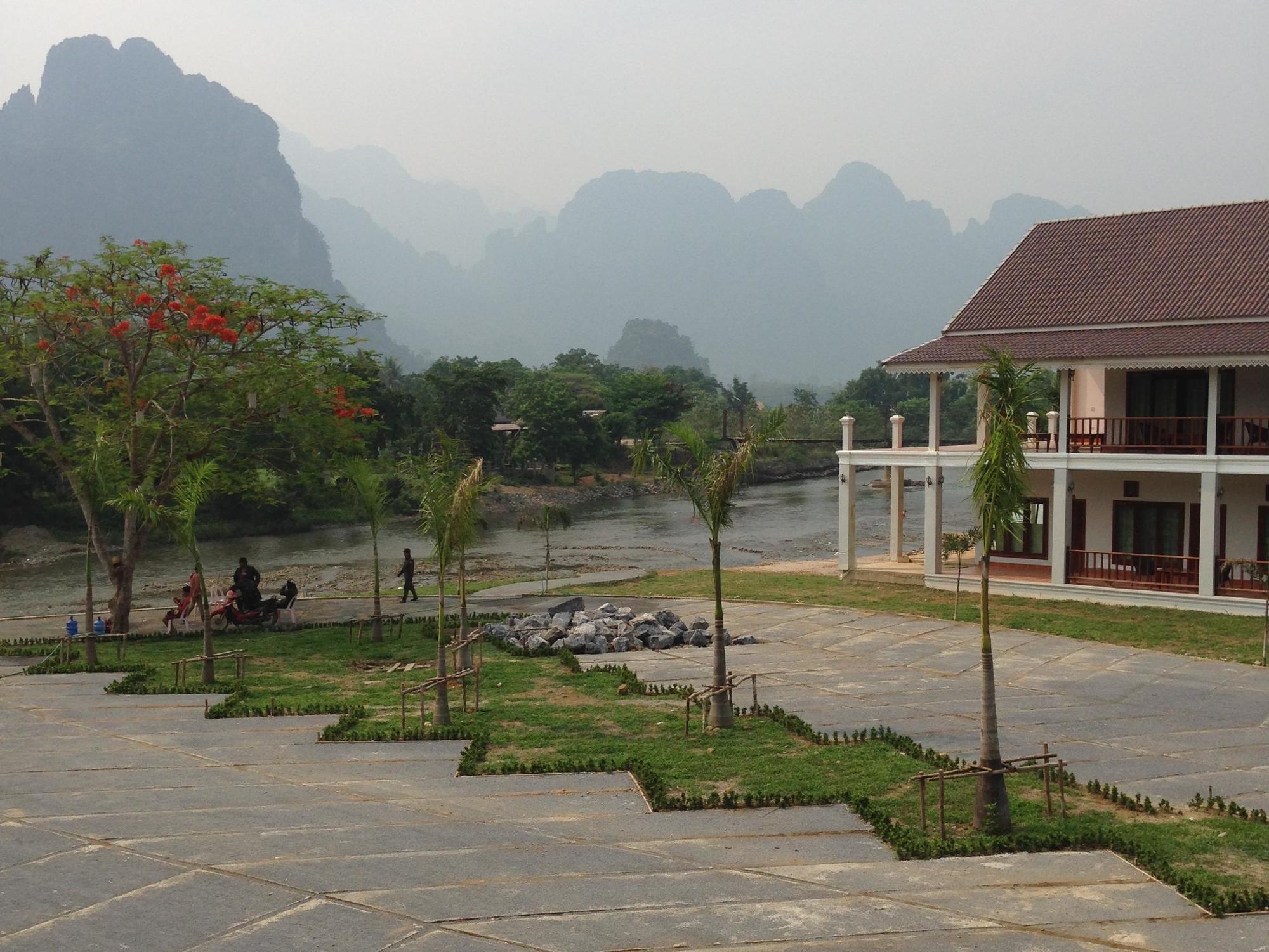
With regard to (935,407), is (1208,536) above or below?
below

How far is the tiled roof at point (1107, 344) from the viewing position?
19797 mm

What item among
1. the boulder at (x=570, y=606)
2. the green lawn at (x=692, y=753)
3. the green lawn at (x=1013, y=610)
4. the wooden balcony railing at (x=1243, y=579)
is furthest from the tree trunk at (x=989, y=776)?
the wooden balcony railing at (x=1243, y=579)

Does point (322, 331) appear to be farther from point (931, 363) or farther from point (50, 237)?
point (50, 237)

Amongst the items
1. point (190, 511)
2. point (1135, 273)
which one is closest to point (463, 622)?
point (190, 511)

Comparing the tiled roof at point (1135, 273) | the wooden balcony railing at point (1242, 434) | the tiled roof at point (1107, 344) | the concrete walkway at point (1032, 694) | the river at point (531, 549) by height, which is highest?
the tiled roof at point (1135, 273)

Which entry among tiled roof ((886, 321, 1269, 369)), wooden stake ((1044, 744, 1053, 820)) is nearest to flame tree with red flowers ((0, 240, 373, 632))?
tiled roof ((886, 321, 1269, 369))

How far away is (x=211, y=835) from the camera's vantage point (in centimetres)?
910

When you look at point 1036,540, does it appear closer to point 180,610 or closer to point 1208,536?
point 1208,536

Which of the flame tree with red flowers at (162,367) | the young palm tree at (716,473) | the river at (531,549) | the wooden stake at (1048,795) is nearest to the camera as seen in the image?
the wooden stake at (1048,795)

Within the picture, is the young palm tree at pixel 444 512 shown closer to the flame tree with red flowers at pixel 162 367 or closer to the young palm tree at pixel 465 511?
the young palm tree at pixel 465 511

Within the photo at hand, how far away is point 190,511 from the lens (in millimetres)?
14945

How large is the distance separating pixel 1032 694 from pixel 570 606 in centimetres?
909

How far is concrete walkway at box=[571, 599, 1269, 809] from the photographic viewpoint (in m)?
11.1

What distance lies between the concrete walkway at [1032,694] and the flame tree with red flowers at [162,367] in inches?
322
